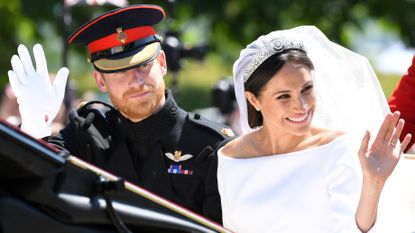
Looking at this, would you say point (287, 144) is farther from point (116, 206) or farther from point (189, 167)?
point (116, 206)

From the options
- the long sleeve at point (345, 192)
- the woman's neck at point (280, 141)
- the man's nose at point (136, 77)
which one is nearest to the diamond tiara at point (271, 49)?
the woman's neck at point (280, 141)

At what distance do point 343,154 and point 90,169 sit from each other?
1.20 meters

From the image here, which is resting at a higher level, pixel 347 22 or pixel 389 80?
pixel 347 22

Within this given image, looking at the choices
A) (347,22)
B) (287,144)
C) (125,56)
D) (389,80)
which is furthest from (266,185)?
(389,80)

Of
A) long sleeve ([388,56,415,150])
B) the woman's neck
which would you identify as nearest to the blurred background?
long sleeve ([388,56,415,150])

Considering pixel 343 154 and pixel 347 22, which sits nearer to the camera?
pixel 343 154

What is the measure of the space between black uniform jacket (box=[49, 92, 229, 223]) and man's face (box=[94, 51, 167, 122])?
0.05m

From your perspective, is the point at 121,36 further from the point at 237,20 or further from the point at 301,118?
the point at 237,20

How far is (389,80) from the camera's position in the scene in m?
15.1

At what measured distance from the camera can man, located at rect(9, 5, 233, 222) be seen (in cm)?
413

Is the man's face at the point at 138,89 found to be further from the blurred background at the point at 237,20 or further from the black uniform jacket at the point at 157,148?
the blurred background at the point at 237,20

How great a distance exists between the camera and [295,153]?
144 inches

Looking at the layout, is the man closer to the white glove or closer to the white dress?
the white glove

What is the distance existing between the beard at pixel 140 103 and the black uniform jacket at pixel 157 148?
0.09 feet
